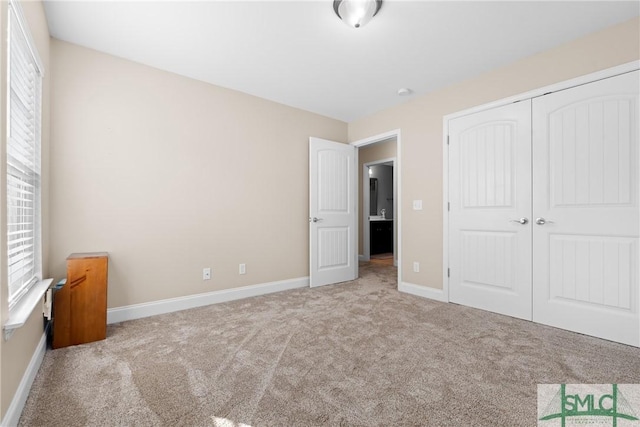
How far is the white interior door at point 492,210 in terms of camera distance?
2697mm

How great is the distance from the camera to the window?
1479 millimetres

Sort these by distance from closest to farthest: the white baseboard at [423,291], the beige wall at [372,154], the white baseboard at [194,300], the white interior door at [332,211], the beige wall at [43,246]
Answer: the beige wall at [43,246], the white baseboard at [194,300], the white baseboard at [423,291], the white interior door at [332,211], the beige wall at [372,154]

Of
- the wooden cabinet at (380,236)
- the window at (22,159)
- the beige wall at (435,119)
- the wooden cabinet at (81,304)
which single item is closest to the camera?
the window at (22,159)

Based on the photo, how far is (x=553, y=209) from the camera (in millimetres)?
2512

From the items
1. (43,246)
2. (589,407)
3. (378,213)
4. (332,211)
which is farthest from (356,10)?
(378,213)

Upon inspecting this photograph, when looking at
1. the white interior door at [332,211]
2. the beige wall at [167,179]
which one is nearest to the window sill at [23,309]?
the beige wall at [167,179]

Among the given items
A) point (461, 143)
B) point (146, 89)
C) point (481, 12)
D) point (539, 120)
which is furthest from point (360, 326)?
point (146, 89)

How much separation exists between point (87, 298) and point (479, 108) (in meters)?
3.85

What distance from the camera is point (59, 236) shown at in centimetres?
240

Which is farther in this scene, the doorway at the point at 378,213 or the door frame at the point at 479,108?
the doorway at the point at 378,213

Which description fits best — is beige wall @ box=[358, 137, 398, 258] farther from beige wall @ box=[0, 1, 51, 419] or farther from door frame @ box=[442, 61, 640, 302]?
beige wall @ box=[0, 1, 51, 419]

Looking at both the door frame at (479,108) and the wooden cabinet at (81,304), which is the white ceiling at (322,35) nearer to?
the door frame at (479,108)

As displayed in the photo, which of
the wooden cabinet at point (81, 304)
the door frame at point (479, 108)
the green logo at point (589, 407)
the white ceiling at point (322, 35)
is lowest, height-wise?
the green logo at point (589, 407)

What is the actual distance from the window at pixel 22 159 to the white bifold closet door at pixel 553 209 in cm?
347
